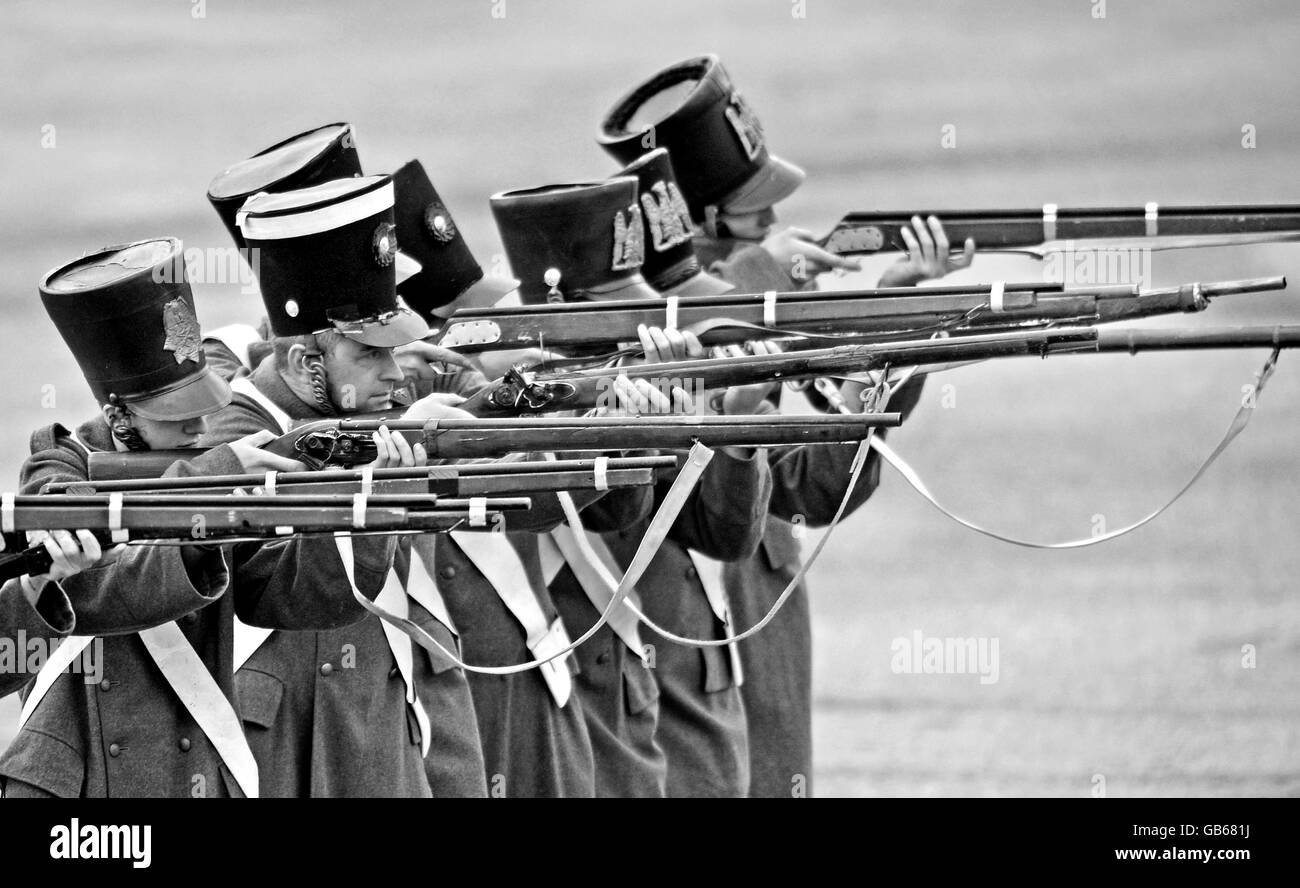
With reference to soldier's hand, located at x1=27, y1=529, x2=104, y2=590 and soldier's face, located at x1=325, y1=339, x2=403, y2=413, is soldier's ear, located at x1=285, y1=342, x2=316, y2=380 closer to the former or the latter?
soldier's face, located at x1=325, y1=339, x2=403, y2=413

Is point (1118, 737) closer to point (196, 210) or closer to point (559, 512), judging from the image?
point (559, 512)

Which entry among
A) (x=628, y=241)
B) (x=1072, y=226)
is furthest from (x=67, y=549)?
(x=1072, y=226)

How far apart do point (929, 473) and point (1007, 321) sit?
5857 millimetres

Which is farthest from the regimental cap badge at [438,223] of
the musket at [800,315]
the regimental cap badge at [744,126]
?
the regimental cap badge at [744,126]

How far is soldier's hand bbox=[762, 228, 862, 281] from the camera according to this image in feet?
21.6

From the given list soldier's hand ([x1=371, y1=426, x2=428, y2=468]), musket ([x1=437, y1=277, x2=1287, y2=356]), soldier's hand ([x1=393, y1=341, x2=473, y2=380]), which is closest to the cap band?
soldier's hand ([x1=393, y1=341, x2=473, y2=380])

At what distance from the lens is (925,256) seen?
6355 millimetres

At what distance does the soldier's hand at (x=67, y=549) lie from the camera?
4.09 meters

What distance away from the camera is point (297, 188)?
5.38 meters

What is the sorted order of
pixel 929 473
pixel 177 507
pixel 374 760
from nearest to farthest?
pixel 177 507 < pixel 374 760 < pixel 929 473

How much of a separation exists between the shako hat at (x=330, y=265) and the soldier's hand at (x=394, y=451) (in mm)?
456

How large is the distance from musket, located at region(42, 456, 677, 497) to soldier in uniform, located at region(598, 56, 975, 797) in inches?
84.1

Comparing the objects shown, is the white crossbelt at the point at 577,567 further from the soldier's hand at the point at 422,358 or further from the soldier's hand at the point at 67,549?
the soldier's hand at the point at 67,549
